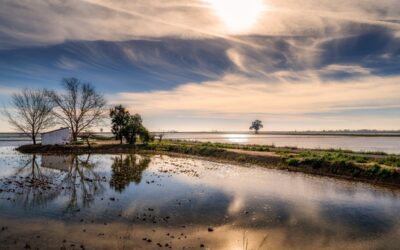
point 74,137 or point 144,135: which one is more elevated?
point 144,135

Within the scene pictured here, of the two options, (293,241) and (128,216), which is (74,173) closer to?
(128,216)

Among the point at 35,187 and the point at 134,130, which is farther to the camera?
the point at 134,130

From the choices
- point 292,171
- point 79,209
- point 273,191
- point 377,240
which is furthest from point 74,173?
point 377,240

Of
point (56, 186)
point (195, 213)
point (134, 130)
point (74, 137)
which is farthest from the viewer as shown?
point (74, 137)

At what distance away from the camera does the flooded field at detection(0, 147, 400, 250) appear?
13.4m

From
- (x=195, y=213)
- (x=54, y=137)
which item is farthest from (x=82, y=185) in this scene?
(x=54, y=137)

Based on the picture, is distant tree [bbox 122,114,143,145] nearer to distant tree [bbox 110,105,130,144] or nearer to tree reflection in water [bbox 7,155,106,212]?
distant tree [bbox 110,105,130,144]

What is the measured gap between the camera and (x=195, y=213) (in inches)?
695

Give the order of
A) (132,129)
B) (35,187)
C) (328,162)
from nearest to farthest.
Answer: (35,187) → (328,162) → (132,129)

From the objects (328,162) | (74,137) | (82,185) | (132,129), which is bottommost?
(82,185)

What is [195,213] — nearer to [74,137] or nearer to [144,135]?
[144,135]

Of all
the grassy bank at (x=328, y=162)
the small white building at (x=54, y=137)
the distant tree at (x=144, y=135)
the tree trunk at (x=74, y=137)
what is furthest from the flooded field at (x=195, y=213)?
the tree trunk at (x=74, y=137)

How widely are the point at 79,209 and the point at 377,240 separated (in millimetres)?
15938

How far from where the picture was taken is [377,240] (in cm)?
1401
